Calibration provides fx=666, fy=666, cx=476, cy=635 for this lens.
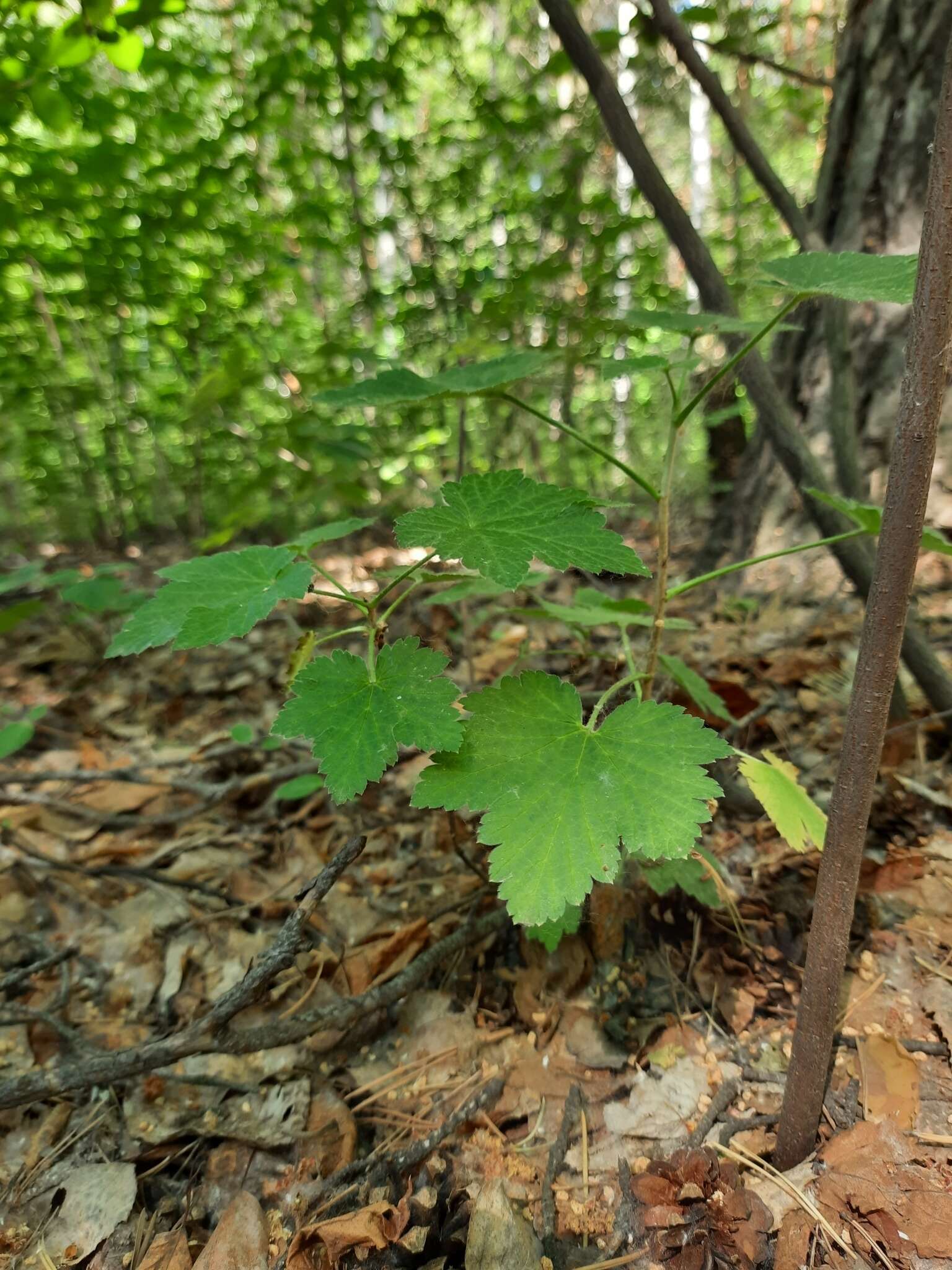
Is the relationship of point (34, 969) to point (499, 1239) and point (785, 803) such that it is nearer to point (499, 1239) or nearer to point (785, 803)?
point (499, 1239)

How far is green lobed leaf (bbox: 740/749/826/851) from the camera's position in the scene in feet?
3.64

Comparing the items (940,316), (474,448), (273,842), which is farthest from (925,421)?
(474,448)

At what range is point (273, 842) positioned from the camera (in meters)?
1.94

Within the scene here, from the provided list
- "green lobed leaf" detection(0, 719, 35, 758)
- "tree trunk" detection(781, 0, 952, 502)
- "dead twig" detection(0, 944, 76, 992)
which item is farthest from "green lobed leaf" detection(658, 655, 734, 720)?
"green lobed leaf" detection(0, 719, 35, 758)

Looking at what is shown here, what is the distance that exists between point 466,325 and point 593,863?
3.32 metres

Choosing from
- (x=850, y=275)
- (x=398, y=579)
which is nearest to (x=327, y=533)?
(x=398, y=579)

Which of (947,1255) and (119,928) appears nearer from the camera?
(947,1255)

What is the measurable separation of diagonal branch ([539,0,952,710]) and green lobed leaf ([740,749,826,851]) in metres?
0.67

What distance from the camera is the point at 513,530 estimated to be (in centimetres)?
99

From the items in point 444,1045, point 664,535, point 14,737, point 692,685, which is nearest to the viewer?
point 664,535

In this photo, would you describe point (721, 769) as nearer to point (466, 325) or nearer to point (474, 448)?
point (466, 325)

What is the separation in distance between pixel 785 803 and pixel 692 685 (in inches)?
14.5

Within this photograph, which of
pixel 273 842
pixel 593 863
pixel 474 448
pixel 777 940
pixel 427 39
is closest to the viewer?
pixel 593 863

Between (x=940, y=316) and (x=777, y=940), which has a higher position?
(x=940, y=316)
